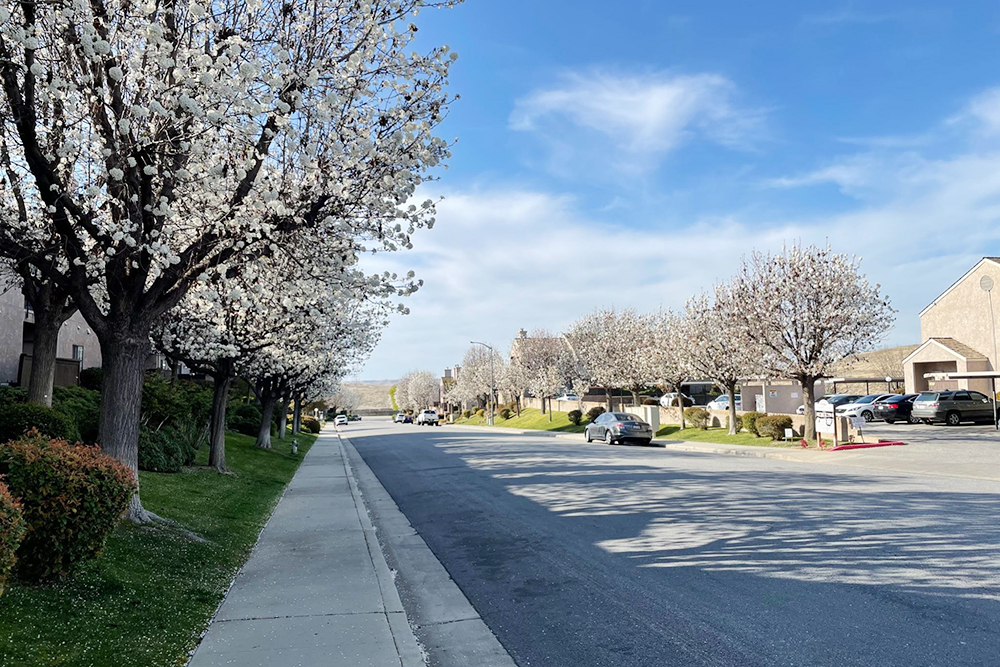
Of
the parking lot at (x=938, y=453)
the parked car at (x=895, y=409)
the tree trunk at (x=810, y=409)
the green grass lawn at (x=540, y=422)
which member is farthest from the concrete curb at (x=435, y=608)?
the green grass lawn at (x=540, y=422)

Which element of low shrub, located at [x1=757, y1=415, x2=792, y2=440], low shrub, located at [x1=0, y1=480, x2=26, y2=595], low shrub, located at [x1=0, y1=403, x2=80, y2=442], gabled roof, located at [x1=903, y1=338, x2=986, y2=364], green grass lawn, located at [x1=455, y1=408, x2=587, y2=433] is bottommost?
green grass lawn, located at [x1=455, y1=408, x2=587, y2=433]

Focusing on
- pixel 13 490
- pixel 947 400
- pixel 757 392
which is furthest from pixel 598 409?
pixel 13 490

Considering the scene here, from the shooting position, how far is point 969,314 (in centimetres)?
4494

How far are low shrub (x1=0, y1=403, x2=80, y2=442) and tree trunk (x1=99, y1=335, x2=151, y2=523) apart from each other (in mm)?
3096

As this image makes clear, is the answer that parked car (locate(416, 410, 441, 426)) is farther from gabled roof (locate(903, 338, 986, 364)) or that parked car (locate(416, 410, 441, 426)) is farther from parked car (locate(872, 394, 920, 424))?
parked car (locate(872, 394, 920, 424))

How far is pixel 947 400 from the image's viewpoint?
107ft

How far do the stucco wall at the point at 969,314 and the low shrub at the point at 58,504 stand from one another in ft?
158

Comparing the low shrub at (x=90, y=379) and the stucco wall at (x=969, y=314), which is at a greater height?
the stucco wall at (x=969, y=314)

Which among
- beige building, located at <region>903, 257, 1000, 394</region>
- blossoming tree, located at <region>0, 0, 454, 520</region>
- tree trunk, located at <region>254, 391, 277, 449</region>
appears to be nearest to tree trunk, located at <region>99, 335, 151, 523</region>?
blossoming tree, located at <region>0, 0, 454, 520</region>

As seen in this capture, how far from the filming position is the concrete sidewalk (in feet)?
17.5

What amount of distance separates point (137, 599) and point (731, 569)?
18.5 ft

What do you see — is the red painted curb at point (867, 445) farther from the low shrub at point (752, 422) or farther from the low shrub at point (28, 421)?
the low shrub at point (28, 421)

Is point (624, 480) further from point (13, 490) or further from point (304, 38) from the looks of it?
point (13, 490)

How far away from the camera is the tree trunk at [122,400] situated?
31.8 feet
